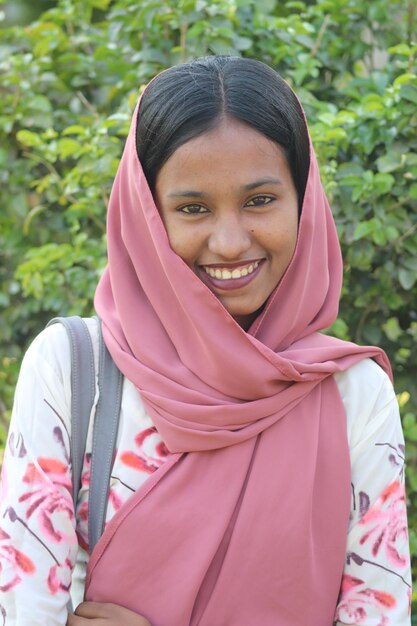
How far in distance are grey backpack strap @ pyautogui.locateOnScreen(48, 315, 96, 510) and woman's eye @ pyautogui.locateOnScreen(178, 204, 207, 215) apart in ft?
1.05

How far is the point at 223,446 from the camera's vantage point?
2.07m

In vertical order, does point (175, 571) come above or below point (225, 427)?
below

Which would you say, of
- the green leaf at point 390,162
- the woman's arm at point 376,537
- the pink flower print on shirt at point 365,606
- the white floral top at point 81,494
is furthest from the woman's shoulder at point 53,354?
the green leaf at point 390,162

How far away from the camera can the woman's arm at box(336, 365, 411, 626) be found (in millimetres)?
2062

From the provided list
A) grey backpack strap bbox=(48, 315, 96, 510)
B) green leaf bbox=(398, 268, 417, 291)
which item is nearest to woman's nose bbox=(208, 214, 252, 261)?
grey backpack strap bbox=(48, 315, 96, 510)

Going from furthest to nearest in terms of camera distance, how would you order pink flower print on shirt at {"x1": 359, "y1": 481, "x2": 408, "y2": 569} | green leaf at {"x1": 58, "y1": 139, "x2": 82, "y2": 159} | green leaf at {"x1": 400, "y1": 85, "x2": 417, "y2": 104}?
green leaf at {"x1": 58, "y1": 139, "x2": 82, "y2": 159}
green leaf at {"x1": 400, "y1": 85, "x2": 417, "y2": 104}
pink flower print on shirt at {"x1": 359, "y1": 481, "x2": 408, "y2": 569}

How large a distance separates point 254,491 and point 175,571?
0.21 meters

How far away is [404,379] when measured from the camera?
3283mm

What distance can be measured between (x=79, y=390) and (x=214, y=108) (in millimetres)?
605

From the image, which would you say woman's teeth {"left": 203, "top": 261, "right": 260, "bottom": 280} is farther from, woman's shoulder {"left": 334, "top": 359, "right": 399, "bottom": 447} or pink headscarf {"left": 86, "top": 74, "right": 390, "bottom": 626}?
woman's shoulder {"left": 334, "top": 359, "right": 399, "bottom": 447}

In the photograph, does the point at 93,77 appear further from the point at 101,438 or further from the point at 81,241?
the point at 101,438

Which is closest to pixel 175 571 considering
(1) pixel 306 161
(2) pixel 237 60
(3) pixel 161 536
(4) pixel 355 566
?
(3) pixel 161 536

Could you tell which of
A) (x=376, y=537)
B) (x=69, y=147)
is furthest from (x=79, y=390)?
(x=69, y=147)

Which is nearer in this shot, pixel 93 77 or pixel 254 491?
pixel 254 491
